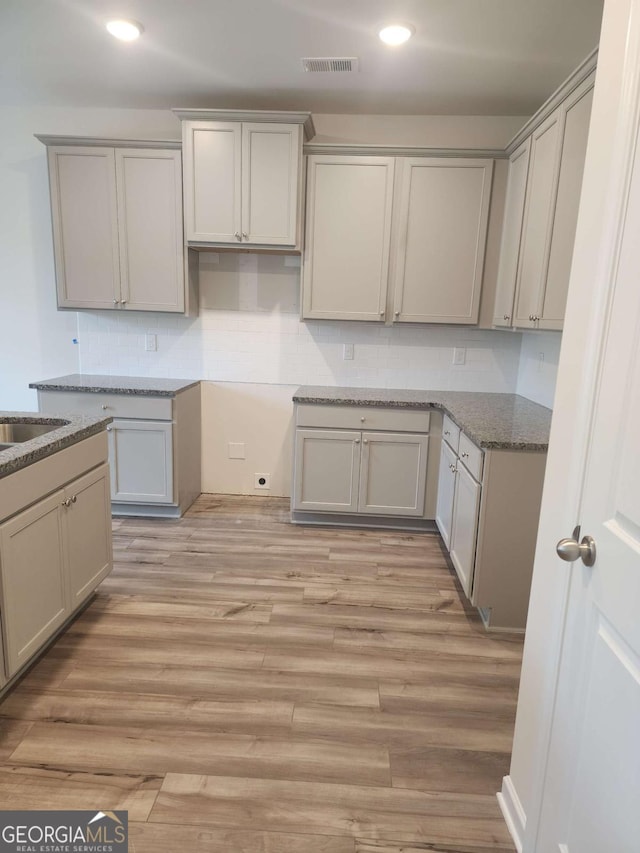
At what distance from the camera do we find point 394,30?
8.04 ft

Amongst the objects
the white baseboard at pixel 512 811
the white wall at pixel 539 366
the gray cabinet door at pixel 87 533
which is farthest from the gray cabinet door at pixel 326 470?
the white baseboard at pixel 512 811

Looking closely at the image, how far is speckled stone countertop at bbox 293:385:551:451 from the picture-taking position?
7.61 ft

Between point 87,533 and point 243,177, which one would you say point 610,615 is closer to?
point 87,533

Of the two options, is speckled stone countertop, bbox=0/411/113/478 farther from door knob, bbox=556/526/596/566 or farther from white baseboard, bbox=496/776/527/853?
white baseboard, bbox=496/776/527/853

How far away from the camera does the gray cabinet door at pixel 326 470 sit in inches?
135

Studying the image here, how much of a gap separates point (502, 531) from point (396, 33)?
2447 millimetres

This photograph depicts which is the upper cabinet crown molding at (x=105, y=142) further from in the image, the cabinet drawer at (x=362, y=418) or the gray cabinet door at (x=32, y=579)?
the gray cabinet door at (x=32, y=579)

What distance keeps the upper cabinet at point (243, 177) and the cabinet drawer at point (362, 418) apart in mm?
1108

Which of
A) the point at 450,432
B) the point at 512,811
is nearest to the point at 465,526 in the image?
the point at 450,432

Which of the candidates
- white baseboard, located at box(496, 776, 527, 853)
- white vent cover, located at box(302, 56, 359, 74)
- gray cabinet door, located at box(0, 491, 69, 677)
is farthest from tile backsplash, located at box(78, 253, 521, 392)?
white baseboard, located at box(496, 776, 527, 853)

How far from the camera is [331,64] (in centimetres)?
282

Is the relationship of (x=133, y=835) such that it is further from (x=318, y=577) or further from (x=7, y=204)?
(x=7, y=204)

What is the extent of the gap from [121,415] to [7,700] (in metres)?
1.92

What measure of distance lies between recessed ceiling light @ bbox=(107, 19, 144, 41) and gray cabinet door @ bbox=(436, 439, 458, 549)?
2.76 metres
